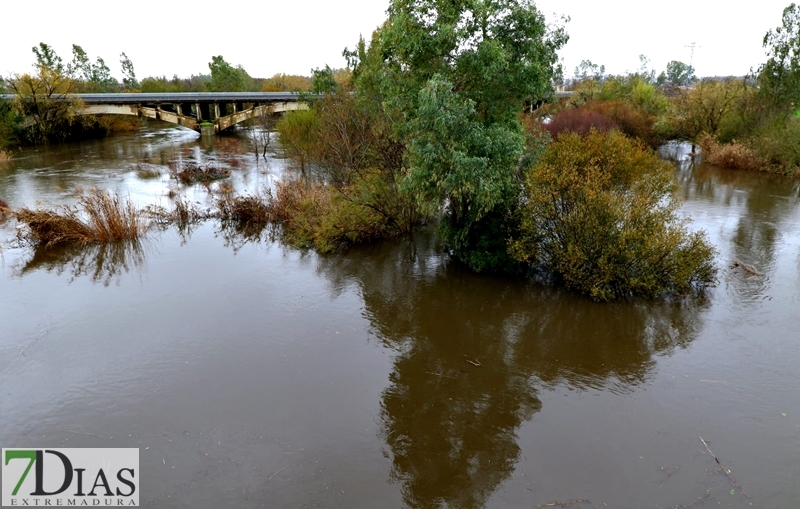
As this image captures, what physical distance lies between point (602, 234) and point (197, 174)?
24.4 meters

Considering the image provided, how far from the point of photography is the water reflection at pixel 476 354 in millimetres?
8812

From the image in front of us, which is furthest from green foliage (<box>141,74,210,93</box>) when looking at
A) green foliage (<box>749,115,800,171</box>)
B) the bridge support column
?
green foliage (<box>749,115,800,171</box>)

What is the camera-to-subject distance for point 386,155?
59.7 feet

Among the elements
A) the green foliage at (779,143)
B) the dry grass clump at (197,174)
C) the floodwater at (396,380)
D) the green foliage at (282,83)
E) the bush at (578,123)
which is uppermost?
the green foliage at (282,83)

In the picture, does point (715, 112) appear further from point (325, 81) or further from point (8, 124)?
point (8, 124)

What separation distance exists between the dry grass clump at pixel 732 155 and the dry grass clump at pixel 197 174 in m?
32.0

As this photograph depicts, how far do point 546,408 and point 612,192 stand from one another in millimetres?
7699

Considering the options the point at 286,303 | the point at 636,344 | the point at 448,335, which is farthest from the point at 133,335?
the point at 636,344

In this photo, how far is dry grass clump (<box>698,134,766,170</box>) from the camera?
104 feet

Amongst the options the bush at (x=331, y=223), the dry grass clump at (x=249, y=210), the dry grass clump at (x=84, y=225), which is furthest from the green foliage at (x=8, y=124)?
the bush at (x=331, y=223)

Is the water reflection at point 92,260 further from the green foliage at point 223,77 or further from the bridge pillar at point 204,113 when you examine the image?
the green foliage at point 223,77

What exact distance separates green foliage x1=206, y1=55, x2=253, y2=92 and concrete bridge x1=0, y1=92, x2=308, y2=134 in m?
14.9

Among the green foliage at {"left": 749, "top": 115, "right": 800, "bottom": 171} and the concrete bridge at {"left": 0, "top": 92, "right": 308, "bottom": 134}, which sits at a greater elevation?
the concrete bridge at {"left": 0, "top": 92, "right": 308, "bottom": 134}

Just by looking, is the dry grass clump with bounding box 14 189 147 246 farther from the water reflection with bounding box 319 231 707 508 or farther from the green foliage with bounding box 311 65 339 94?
the green foliage with bounding box 311 65 339 94
